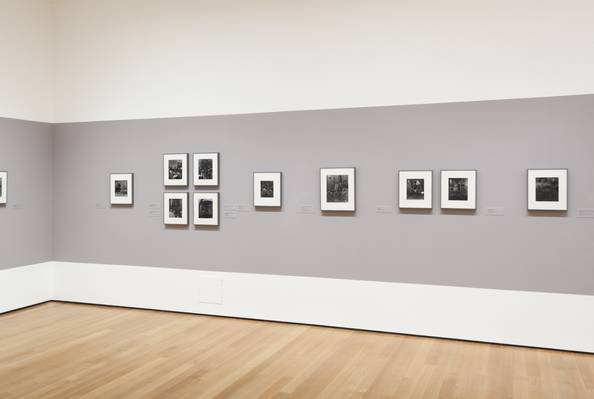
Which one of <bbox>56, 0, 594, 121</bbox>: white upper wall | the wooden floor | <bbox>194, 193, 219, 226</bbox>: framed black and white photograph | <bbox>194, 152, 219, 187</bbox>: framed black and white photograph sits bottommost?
the wooden floor

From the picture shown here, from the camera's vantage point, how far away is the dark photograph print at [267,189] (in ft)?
37.5

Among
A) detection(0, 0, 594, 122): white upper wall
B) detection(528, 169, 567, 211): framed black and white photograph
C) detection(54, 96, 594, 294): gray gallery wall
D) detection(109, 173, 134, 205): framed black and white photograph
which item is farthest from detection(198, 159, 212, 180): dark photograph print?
detection(528, 169, 567, 211): framed black and white photograph

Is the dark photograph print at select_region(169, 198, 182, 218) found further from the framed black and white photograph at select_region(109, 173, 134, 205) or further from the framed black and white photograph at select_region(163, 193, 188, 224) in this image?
the framed black and white photograph at select_region(109, 173, 134, 205)

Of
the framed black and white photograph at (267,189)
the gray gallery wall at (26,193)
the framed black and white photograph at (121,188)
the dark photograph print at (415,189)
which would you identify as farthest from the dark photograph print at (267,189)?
the gray gallery wall at (26,193)

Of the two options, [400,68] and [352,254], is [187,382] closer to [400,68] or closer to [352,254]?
[352,254]

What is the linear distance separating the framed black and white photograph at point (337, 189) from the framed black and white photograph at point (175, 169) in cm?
314

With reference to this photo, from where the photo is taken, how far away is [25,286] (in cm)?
1274

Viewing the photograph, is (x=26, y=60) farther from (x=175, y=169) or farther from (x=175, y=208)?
(x=175, y=208)

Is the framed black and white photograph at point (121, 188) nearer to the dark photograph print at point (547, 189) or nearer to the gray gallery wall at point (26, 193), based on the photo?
the gray gallery wall at point (26, 193)

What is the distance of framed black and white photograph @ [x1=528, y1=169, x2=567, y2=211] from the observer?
9430mm

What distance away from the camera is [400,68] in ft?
34.4

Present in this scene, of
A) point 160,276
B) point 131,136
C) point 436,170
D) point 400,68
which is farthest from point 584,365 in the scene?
point 131,136

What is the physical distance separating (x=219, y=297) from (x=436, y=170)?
5.21m

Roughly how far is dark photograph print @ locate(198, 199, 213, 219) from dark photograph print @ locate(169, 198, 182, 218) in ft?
1.62
